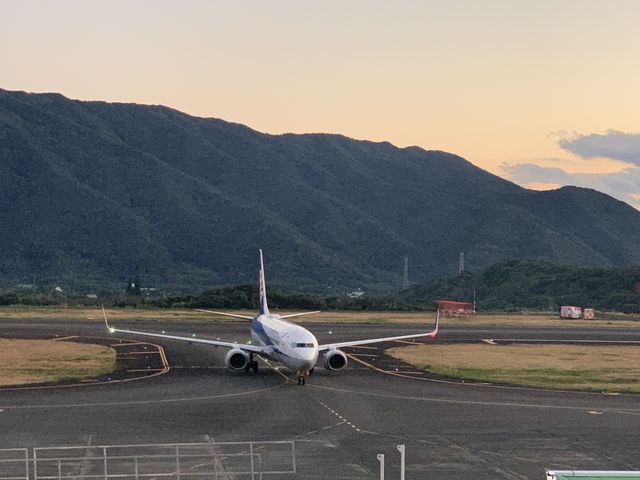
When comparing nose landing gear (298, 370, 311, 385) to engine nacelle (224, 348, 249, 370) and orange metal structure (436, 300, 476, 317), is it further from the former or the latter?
orange metal structure (436, 300, 476, 317)

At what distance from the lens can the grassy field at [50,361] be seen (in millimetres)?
59375

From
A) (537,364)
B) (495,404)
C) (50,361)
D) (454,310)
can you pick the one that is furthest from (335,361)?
(454,310)

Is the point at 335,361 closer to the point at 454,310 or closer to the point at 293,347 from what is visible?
the point at 293,347

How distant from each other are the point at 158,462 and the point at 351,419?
496 inches

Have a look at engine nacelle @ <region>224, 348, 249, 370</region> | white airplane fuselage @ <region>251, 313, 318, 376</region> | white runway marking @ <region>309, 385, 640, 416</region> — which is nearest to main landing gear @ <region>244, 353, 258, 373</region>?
engine nacelle @ <region>224, 348, 249, 370</region>

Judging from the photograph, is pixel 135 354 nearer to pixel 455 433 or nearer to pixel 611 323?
pixel 455 433

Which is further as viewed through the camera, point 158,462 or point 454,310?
point 454,310

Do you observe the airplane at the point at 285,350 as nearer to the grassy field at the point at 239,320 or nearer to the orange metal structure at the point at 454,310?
the grassy field at the point at 239,320

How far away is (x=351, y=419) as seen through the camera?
44.8m

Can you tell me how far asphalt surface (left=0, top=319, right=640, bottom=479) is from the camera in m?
36.0

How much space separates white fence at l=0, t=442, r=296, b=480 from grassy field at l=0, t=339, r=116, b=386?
21918mm

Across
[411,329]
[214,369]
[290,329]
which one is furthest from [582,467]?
[411,329]

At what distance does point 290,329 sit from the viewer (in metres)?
58.1

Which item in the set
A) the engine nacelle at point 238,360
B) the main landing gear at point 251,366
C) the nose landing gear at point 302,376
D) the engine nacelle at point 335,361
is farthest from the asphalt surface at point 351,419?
the main landing gear at point 251,366
